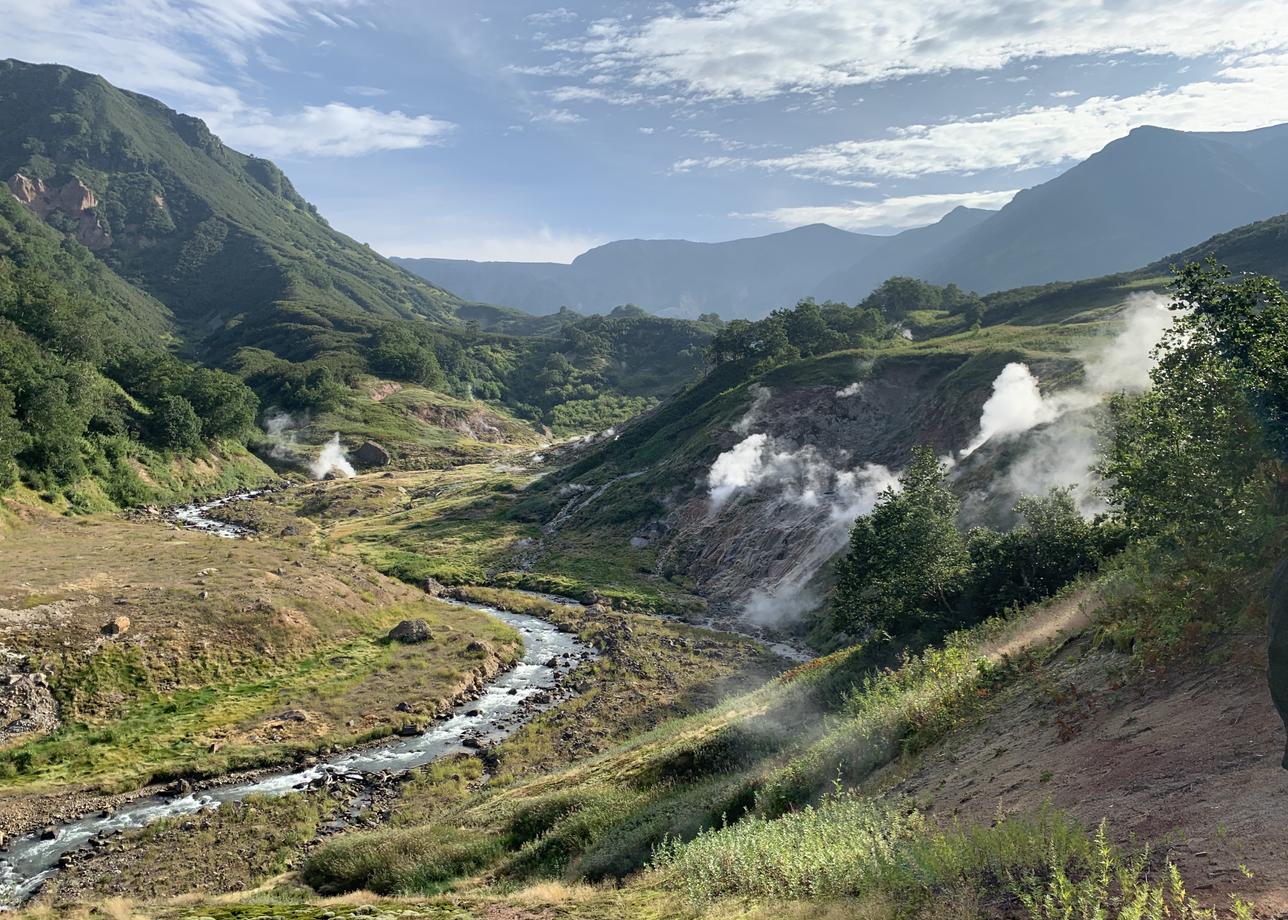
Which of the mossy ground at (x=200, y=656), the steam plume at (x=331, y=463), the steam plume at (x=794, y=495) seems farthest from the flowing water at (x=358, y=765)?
the steam plume at (x=331, y=463)

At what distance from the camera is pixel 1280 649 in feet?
34.3

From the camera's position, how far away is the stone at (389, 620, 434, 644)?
53219 mm

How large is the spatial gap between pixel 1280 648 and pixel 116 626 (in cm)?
5194

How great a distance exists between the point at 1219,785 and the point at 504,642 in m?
50.0

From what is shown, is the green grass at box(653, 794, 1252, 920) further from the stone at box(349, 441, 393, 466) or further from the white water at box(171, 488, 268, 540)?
the stone at box(349, 441, 393, 466)

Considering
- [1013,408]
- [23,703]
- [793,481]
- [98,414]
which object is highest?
[98,414]

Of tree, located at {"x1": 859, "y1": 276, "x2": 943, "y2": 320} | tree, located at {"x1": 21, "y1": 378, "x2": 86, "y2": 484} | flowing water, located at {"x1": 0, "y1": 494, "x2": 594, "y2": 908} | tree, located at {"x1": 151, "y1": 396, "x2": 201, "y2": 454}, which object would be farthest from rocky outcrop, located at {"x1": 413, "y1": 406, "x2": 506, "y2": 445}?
flowing water, located at {"x1": 0, "y1": 494, "x2": 594, "y2": 908}

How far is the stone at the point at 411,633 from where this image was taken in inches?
2095

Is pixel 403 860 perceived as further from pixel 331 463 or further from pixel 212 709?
pixel 331 463

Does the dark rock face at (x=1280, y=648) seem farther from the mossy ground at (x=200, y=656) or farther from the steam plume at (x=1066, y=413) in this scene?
the mossy ground at (x=200, y=656)

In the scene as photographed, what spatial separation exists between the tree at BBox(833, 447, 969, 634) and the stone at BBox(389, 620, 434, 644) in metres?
33.3

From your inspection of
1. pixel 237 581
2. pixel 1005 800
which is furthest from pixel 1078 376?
pixel 237 581

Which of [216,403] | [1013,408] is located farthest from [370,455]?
[1013,408]

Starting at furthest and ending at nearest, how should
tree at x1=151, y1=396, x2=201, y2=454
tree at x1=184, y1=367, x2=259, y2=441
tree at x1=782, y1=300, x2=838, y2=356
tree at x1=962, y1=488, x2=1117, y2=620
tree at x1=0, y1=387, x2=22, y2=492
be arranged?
tree at x1=782, y1=300, x2=838, y2=356, tree at x1=184, y1=367, x2=259, y2=441, tree at x1=151, y1=396, x2=201, y2=454, tree at x1=0, y1=387, x2=22, y2=492, tree at x1=962, y1=488, x2=1117, y2=620
